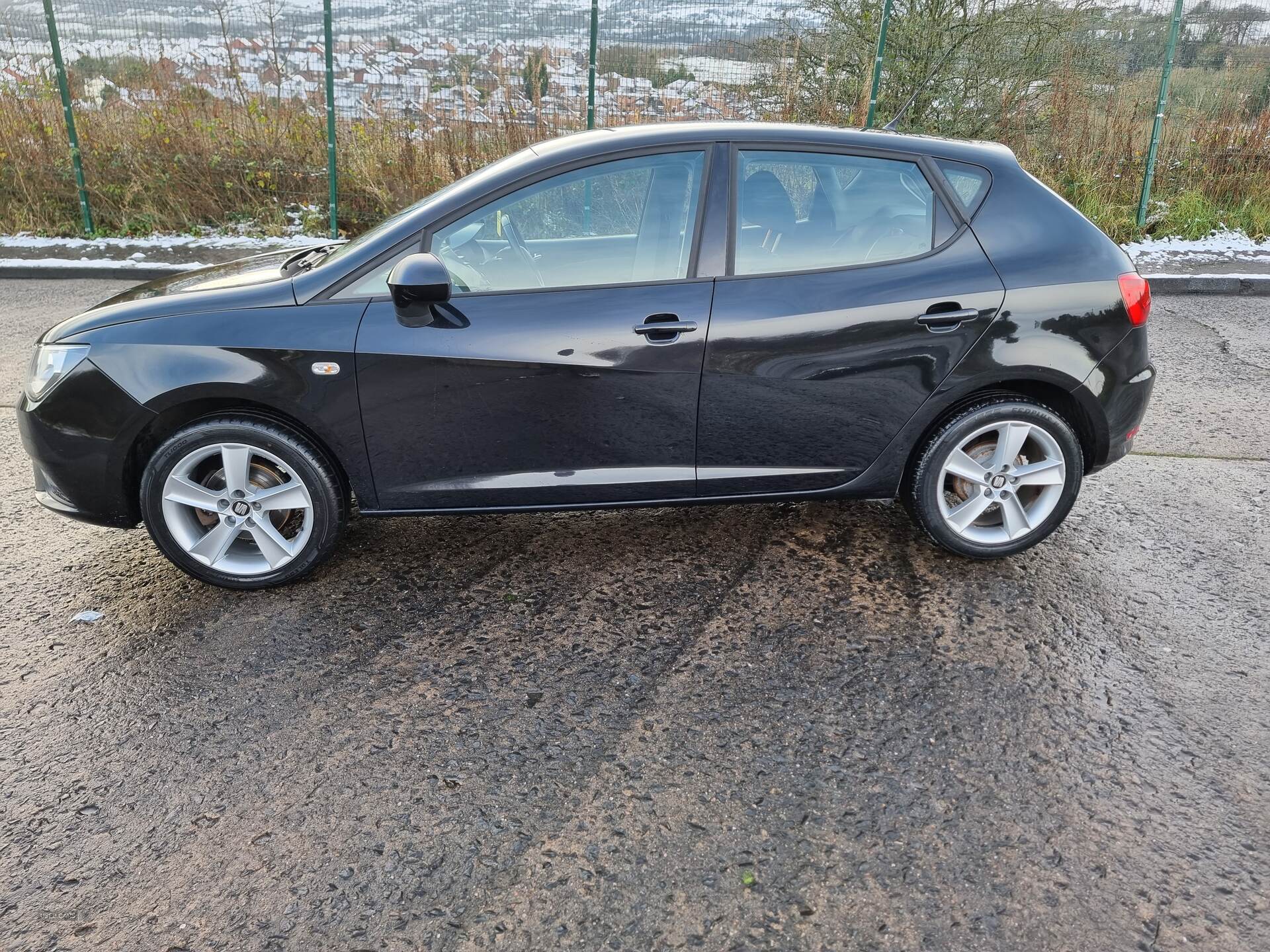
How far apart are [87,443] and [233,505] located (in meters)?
0.56

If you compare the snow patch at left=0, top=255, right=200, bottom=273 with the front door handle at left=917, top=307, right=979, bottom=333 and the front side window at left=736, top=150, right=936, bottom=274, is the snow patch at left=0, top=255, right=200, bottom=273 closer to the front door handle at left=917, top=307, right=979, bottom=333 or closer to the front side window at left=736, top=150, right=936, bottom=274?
the front side window at left=736, top=150, right=936, bottom=274

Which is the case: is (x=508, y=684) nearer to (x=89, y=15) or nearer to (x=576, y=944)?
(x=576, y=944)

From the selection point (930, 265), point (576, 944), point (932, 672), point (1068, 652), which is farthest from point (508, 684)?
point (930, 265)

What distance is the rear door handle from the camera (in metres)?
3.65

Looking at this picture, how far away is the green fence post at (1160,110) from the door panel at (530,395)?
939 centimetres

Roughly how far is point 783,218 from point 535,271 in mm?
970

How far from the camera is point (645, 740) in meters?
2.90

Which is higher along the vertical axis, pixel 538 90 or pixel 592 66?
pixel 592 66

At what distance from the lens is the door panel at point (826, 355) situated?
3607 millimetres

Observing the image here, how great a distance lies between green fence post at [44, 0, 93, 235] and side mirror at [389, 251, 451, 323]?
9.05 m

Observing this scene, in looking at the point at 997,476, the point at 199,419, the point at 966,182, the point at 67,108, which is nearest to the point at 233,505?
the point at 199,419

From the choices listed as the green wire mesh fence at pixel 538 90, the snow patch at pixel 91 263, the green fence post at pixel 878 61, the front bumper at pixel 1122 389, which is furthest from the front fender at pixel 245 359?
the green fence post at pixel 878 61

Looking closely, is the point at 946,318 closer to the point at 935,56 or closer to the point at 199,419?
the point at 199,419

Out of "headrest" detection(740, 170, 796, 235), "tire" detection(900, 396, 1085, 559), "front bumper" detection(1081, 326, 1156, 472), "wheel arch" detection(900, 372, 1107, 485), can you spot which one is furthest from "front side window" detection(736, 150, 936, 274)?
"front bumper" detection(1081, 326, 1156, 472)
